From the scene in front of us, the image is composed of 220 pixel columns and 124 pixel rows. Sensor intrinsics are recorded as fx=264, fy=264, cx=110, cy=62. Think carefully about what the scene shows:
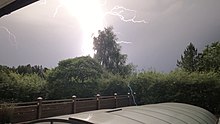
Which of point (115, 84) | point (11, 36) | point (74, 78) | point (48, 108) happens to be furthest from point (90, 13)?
Answer: point (48, 108)

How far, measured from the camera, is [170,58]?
1623 inches

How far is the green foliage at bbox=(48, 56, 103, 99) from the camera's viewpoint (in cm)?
1842

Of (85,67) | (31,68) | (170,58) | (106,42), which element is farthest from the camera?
(170,58)

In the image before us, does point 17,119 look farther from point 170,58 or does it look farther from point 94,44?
point 170,58

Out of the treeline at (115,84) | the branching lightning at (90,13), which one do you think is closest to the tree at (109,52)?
the branching lightning at (90,13)

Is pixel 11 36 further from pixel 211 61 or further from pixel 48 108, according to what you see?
pixel 211 61

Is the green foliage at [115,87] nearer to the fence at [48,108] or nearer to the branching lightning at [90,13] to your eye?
the fence at [48,108]

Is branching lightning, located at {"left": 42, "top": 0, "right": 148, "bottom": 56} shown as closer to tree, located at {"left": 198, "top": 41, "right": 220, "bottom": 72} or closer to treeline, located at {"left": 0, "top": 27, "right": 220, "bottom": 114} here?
treeline, located at {"left": 0, "top": 27, "right": 220, "bottom": 114}

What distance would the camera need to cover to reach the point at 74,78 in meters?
19.7

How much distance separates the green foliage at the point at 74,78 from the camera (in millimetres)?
18422

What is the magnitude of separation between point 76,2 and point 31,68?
855 cm

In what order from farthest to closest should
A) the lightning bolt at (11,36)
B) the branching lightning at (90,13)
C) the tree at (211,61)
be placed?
the branching lightning at (90,13), the tree at (211,61), the lightning bolt at (11,36)

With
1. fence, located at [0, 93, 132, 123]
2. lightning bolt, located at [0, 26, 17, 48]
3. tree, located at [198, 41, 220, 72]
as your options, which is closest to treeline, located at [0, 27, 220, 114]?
tree, located at [198, 41, 220, 72]

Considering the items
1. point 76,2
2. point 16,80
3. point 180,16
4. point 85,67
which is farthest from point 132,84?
point 180,16
